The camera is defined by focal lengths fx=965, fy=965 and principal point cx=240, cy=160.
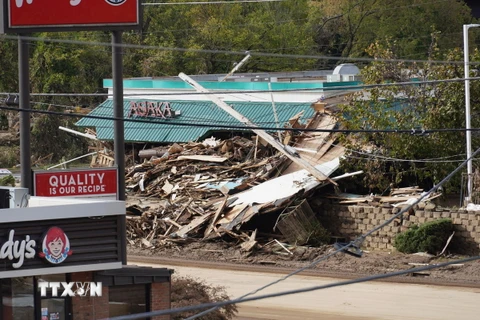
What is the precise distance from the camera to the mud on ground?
96.5 feet

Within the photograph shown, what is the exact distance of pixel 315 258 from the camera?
103 ft

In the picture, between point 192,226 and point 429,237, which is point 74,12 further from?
point 429,237

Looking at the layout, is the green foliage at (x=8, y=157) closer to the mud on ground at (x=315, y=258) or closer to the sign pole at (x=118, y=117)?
the mud on ground at (x=315, y=258)

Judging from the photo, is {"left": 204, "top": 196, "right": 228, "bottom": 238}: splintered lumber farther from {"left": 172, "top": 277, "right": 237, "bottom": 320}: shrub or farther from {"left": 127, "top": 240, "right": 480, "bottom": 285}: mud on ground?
{"left": 172, "top": 277, "right": 237, "bottom": 320}: shrub

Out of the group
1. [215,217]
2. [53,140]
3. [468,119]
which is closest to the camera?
[468,119]

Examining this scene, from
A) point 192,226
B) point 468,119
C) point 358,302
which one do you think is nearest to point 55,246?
point 358,302

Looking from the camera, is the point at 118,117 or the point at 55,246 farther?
the point at 118,117

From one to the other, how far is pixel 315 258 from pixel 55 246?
17.2 metres

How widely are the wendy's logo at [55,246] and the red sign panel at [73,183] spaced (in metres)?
2.88

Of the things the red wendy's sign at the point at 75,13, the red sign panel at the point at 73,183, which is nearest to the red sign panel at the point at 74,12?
the red wendy's sign at the point at 75,13

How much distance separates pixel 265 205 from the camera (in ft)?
109

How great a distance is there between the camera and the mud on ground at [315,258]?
29.4 metres

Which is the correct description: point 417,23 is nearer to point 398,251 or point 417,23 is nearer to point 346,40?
point 346,40

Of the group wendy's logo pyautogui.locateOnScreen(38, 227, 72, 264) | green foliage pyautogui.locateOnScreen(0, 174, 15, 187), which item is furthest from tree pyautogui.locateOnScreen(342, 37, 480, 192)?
wendy's logo pyautogui.locateOnScreen(38, 227, 72, 264)
